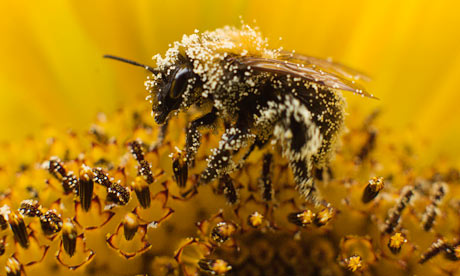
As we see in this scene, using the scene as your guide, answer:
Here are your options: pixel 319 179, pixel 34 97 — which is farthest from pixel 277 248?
pixel 34 97

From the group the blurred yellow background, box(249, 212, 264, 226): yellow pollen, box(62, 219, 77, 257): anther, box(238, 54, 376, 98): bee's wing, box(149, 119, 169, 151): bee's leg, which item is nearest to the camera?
box(238, 54, 376, 98): bee's wing

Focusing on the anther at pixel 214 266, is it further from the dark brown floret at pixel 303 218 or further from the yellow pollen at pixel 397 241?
the yellow pollen at pixel 397 241

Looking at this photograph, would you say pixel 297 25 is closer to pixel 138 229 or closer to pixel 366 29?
pixel 366 29

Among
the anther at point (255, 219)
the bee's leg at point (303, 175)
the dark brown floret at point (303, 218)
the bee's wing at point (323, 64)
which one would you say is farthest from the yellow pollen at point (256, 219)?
the bee's wing at point (323, 64)

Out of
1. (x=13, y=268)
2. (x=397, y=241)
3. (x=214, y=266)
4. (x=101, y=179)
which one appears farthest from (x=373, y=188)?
(x=13, y=268)

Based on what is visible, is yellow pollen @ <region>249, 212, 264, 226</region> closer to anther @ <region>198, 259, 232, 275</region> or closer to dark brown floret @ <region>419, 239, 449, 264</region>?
anther @ <region>198, 259, 232, 275</region>

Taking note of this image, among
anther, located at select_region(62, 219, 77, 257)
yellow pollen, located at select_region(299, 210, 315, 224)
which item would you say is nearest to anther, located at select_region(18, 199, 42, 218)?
anther, located at select_region(62, 219, 77, 257)

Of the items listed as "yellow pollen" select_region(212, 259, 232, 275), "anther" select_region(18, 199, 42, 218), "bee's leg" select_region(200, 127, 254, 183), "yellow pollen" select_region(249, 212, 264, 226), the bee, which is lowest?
"yellow pollen" select_region(212, 259, 232, 275)
